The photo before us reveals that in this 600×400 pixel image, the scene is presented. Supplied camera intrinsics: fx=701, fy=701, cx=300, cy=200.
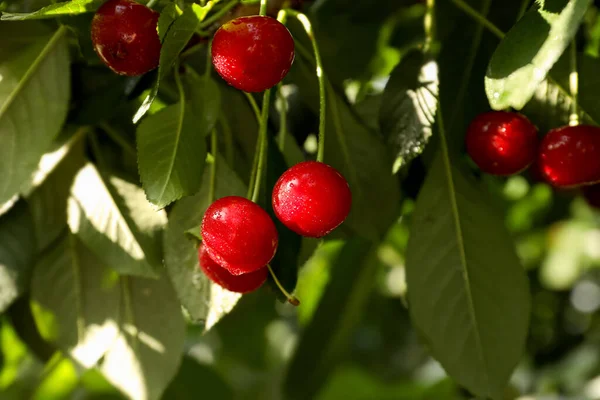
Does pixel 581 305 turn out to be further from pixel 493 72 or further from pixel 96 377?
pixel 493 72

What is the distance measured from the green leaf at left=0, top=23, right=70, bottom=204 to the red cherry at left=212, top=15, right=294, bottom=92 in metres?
0.25

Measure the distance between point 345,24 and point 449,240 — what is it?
0.46 metres

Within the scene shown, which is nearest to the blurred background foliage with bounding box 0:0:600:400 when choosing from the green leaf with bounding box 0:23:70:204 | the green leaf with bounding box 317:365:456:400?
the green leaf with bounding box 317:365:456:400

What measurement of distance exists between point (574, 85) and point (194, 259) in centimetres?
43

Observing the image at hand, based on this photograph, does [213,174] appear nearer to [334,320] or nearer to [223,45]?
[223,45]

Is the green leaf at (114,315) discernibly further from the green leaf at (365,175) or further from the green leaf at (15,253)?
the green leaf at (365,175)

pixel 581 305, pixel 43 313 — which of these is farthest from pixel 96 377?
pixel 581 305

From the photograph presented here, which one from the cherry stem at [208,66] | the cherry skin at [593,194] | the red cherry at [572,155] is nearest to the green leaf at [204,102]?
the cherry stem at [208,66]

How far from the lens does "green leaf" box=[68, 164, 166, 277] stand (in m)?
0.77

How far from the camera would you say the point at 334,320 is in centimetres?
129

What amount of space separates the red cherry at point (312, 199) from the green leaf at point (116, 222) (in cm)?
23

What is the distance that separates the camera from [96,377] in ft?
5.28

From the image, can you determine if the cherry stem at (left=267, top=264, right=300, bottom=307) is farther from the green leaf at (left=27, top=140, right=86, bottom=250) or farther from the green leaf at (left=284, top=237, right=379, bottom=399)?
the green leaf at (left=284, top=237, right=379, bottom=399)

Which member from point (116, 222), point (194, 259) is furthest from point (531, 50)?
point (116, 222)
